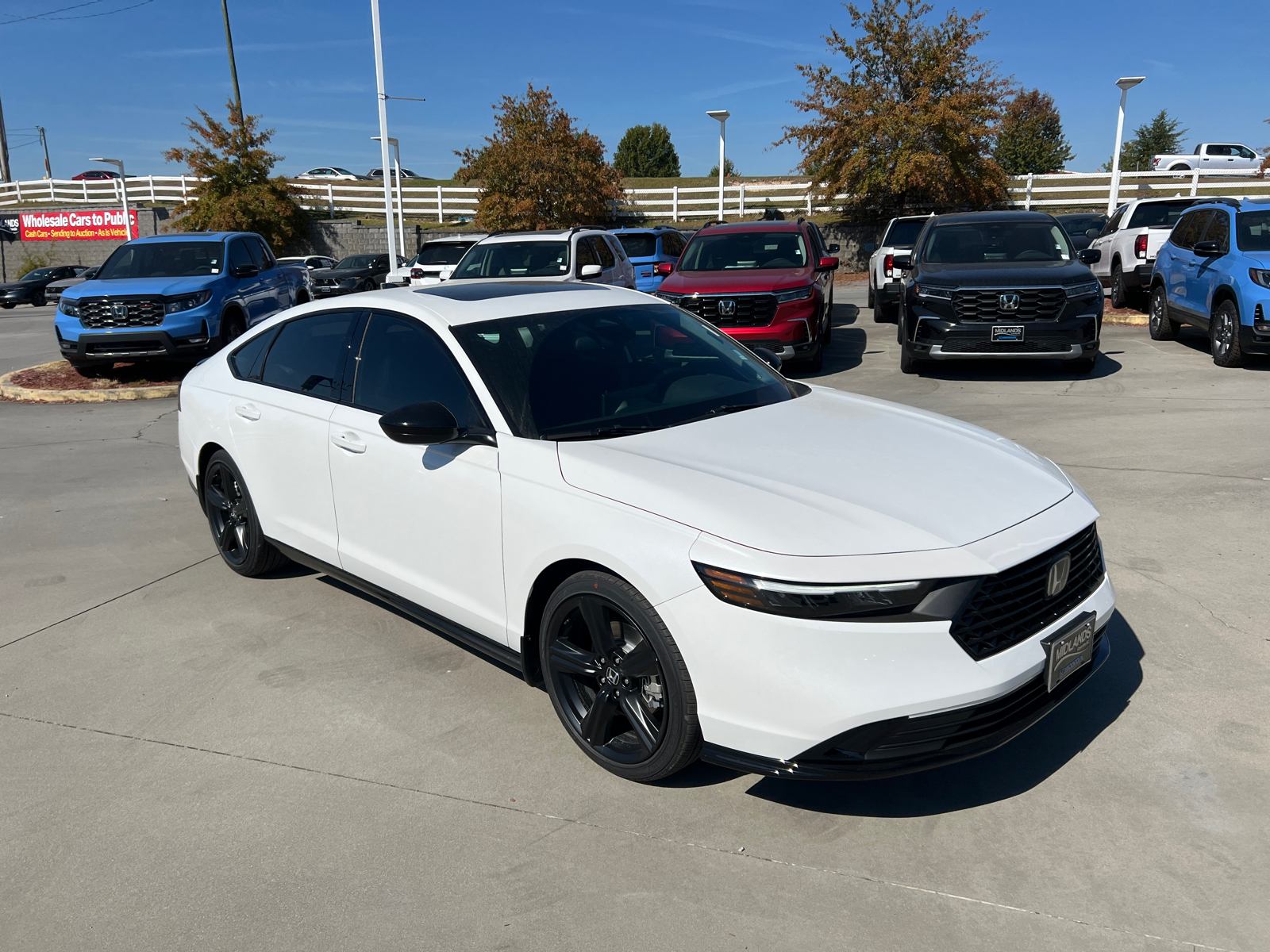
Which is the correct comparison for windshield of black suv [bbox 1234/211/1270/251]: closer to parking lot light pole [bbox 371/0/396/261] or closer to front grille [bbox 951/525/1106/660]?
front grille [bbox 951/525/1106/660]

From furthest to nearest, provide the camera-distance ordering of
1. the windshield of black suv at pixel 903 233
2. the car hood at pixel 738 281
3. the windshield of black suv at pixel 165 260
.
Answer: the windshield of black suv at pixel 903 233
the windshield of black suv at pixel 165 260
the car hood at pixel 738 281

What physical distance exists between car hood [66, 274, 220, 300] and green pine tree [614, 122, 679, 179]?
6166 cm

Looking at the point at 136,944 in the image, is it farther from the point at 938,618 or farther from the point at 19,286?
the point at 19,286

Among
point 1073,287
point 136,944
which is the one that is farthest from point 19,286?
point 136,944

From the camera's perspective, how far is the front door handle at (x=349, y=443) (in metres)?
4.31

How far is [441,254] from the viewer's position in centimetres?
1952

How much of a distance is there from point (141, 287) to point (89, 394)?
159 cm

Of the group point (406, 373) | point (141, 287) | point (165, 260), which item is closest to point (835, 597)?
point (406, 373)

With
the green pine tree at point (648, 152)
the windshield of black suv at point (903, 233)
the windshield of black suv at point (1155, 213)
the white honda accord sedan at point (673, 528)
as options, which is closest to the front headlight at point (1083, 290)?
the white honda accord sedan at point (673, 528)

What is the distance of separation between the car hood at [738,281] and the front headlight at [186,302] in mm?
6159

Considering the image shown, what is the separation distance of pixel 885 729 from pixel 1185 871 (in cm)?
99

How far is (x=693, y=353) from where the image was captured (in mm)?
4566

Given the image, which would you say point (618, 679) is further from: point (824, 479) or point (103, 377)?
point (103, 377)

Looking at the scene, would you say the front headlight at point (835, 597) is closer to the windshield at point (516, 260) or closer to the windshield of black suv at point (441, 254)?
the windshield at point (516, 260)
